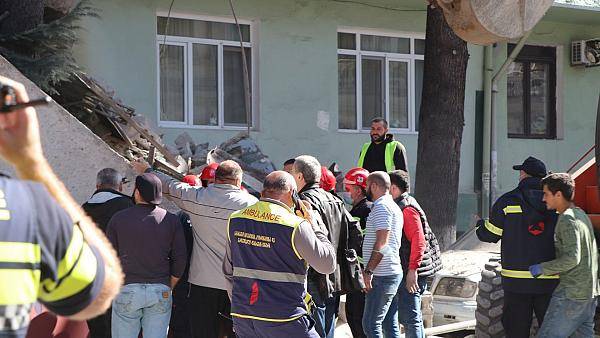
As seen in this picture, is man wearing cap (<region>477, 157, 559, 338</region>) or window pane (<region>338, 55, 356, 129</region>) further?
window pane (<region>338, 55, 356, 129</region>)

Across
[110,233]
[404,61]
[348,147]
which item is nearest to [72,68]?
[110,233]

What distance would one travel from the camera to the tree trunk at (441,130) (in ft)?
39.0

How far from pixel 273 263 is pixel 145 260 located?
122 cm

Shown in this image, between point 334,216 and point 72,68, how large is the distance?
337cm

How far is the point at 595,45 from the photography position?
56.3 feet

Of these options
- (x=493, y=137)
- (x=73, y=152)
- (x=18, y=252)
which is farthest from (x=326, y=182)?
(x=493, y=137)

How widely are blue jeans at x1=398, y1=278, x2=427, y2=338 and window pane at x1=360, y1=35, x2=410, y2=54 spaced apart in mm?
8622

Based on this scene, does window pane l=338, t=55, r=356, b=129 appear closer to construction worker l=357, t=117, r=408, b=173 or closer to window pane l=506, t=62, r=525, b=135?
window pane l=506, t=62, r=525, b=135

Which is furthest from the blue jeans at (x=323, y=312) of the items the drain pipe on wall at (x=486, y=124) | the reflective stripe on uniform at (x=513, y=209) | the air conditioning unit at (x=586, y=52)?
the air conditioning unit at (x=586, y=52)

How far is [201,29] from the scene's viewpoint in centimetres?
1387

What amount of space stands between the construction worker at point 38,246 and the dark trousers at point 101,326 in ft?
15.0

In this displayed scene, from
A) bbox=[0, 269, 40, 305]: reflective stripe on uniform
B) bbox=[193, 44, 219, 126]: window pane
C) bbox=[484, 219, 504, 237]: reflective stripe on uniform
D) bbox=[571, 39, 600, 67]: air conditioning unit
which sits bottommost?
bbox=[484, 219, 504, 237]: reflective stripe on uniform

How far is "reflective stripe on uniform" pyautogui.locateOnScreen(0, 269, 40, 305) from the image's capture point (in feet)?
6.64

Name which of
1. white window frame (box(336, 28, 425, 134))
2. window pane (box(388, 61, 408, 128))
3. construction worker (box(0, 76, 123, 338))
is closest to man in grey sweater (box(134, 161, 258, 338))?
construction worker (box(0, 76, 123, 338))
